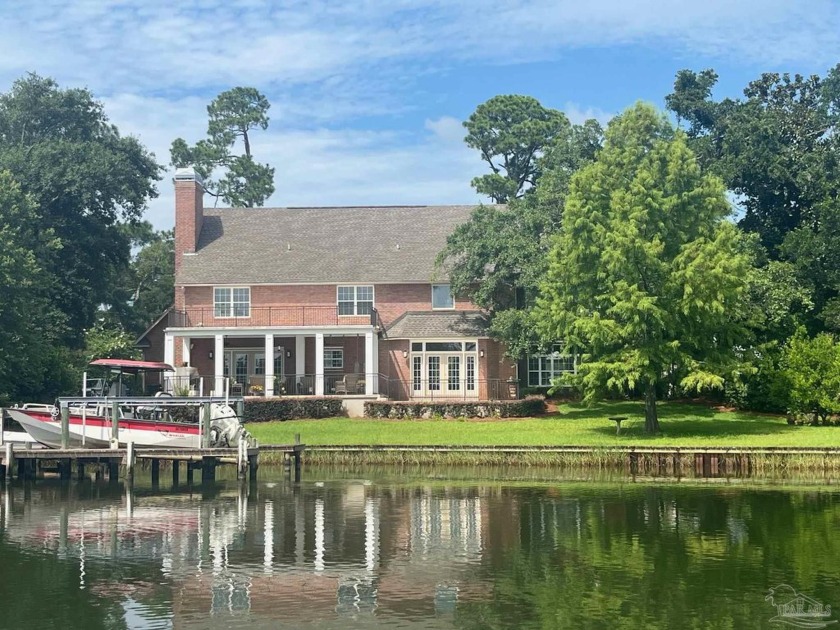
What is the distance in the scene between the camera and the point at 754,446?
33781 mm

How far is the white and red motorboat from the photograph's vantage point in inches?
1296

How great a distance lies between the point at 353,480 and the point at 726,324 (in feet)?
52.4

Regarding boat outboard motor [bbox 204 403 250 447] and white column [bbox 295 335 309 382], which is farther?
white column [bbox 295 335 309 382]

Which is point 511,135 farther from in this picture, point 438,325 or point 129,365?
point 129,365

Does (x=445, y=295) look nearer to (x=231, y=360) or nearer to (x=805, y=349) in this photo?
(x=231, y=360)

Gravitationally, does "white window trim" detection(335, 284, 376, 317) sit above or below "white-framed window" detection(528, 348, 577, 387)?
above

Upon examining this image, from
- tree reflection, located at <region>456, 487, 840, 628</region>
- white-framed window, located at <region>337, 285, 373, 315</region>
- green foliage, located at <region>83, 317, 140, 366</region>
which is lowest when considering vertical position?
tree reflection, located at <region>456, 487, 840, 628</region>

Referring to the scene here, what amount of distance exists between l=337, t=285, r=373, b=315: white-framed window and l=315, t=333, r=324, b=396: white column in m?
3.18

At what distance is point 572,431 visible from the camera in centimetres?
3975

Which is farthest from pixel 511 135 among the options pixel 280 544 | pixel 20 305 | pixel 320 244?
pixel 280 544

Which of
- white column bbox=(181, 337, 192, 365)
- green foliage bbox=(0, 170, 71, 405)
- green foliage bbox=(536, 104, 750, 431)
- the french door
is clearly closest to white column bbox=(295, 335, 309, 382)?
white column bbox=(181, 337, 192, 365)

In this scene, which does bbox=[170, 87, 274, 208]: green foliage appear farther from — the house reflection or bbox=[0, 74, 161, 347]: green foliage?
the house reflection

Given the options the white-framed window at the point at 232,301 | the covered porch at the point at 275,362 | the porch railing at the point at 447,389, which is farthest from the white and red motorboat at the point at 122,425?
the white-framed window at the point at 232,301

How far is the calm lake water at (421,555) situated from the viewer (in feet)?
54.4
